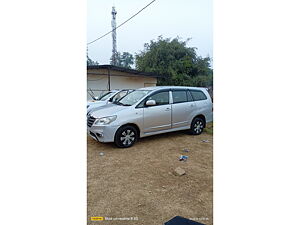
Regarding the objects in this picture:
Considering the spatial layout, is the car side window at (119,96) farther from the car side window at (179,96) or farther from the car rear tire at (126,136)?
the car side window at (179,96)

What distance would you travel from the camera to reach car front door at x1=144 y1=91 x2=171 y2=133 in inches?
109

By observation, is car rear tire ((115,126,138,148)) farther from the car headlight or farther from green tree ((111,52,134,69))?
green tree ((111,52,134,69))

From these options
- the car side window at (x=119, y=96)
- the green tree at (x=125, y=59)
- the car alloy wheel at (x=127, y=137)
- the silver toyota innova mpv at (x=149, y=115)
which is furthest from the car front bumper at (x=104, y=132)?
the green tree at (x=125, y=59)

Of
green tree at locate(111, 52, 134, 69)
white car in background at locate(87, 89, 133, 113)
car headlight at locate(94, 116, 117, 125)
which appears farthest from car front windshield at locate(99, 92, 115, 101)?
green tree at locate(111, 52, 134, 69)

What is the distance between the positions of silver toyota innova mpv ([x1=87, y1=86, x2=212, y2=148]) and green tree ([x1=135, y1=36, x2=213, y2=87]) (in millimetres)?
273

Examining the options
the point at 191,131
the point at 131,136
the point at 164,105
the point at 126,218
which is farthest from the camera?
the point at 191,131

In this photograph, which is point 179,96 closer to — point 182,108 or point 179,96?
point 179,96

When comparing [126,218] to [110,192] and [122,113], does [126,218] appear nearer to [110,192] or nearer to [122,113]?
[110,192]

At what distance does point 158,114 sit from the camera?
281cm

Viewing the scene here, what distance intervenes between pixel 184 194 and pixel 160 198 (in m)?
0.24

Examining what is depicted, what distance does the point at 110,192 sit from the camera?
5.25ft

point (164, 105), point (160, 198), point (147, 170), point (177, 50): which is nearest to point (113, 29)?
point (177, 50)

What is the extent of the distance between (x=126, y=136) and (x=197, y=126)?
4.38 feet

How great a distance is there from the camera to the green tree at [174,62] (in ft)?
6.68
